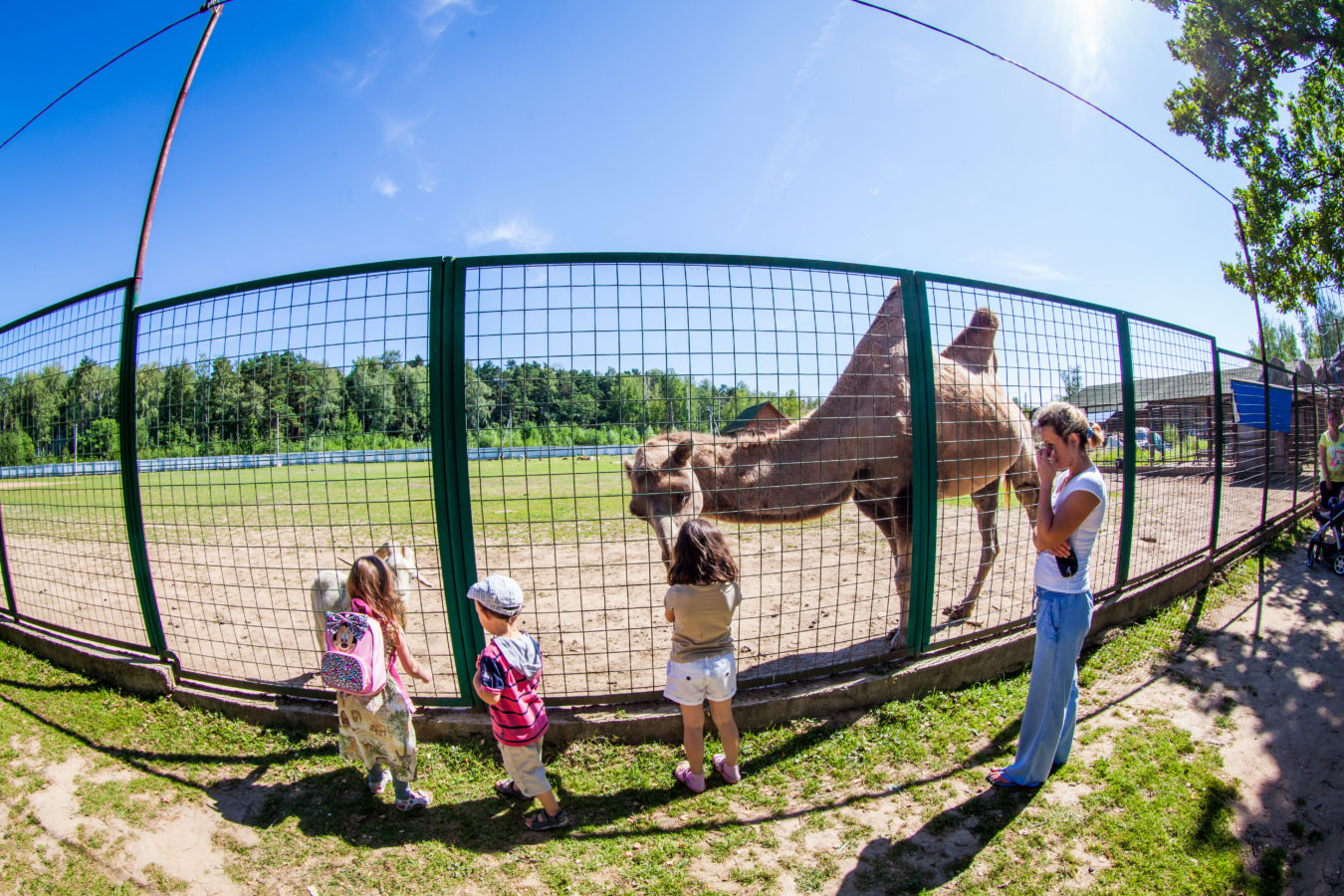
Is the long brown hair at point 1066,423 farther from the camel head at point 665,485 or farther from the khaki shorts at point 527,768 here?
the khaki shorts at point 527,768

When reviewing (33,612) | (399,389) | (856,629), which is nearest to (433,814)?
(399,389)

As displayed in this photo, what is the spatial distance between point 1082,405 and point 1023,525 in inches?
230

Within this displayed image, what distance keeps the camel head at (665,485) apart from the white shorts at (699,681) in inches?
35.2

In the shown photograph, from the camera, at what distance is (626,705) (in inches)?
153

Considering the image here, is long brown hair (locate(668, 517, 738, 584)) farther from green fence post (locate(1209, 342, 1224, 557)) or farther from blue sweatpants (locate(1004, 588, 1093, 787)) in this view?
green fence post (locate(1209, 342, 1224, 557))

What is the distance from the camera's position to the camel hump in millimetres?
5688

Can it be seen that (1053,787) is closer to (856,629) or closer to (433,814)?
(856,629)

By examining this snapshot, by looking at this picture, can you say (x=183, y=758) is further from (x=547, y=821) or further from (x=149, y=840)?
(x=547, y=821)

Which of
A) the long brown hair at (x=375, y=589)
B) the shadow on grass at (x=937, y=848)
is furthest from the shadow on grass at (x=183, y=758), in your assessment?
A: the shadow on grass at (x=937, y=848)

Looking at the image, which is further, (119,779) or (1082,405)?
(1082,405)

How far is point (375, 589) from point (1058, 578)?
12.6 ft

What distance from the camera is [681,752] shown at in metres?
3.62

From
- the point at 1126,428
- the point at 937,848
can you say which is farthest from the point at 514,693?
the point at 1126,428

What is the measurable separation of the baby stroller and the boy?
34.4 ft
